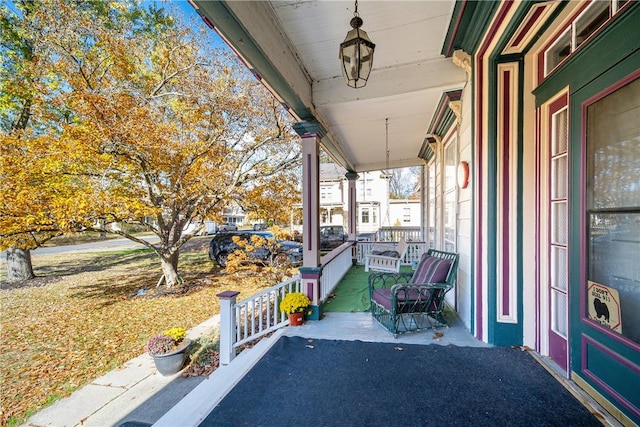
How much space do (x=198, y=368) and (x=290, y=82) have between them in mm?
3749

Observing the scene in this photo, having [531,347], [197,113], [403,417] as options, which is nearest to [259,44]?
[403,417]

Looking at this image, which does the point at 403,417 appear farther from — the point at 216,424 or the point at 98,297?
the point at 98,297

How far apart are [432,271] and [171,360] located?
11.3 ft

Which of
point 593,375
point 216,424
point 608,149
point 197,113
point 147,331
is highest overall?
point 197,113

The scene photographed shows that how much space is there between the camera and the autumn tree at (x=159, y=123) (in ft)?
17.0

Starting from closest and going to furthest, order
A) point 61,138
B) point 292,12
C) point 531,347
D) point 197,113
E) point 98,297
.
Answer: point 292,12 → point 531,347 → point 61,138 → point 197,113 → point 98,297

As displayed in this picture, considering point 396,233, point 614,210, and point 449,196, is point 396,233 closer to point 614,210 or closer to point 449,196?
point 449,196

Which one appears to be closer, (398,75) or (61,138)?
(398,75)

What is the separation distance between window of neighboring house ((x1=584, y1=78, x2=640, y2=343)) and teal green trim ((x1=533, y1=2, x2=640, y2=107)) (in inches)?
7.3

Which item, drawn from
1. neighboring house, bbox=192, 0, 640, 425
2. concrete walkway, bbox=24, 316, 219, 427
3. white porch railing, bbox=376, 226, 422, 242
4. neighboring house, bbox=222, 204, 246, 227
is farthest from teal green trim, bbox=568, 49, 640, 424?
white porch railing, bbox=376, 226, 422, 242

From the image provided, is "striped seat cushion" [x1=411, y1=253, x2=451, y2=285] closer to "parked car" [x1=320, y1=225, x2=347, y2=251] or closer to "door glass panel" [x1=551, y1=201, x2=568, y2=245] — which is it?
"door glass panel" [x1=551, y1=201, x2=568, y2=245]

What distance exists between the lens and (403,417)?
1.76 metres

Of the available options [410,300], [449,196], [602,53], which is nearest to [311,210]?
[410,300]

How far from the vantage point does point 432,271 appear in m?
3.35
